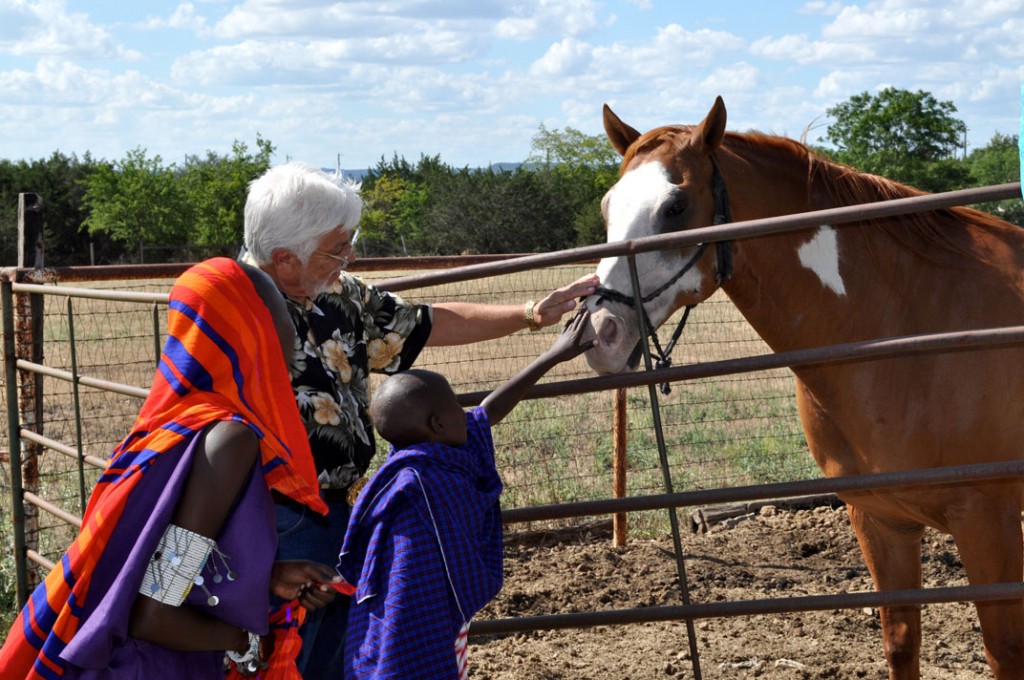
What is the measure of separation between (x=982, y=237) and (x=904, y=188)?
1.04 feet

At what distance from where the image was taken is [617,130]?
3562 mm

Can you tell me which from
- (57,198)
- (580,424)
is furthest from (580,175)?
(580,424)

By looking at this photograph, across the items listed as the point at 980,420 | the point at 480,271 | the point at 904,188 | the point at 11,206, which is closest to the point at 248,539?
the point at 480,271

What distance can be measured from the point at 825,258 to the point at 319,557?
1.99 m

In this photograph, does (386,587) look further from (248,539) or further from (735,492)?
(735,492)

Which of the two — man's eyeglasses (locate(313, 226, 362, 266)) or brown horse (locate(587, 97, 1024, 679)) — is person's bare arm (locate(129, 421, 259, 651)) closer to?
man's eyeglasses (locate(313, 226, 362, 266))

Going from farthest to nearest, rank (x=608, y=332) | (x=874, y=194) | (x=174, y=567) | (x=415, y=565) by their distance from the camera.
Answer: (x=874, y=194) < (x=608, y=332) < (x=415, y=565) < (x=174, y=567)

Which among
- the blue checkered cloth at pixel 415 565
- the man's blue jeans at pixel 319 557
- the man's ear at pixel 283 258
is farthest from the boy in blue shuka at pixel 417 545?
the man's ear at pixel 283 258

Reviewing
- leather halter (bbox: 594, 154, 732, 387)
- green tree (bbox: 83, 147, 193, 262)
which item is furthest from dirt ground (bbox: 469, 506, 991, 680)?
green tree (bbox: 83, 147, 193, 262)

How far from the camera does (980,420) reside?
3217 millimetres

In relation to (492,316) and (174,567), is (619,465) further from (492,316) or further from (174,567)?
(174,567)

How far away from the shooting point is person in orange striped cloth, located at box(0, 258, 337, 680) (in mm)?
1848

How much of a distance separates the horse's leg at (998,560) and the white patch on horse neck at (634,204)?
52.4 inches

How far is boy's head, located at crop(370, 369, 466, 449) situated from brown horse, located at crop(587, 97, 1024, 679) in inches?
33.3
